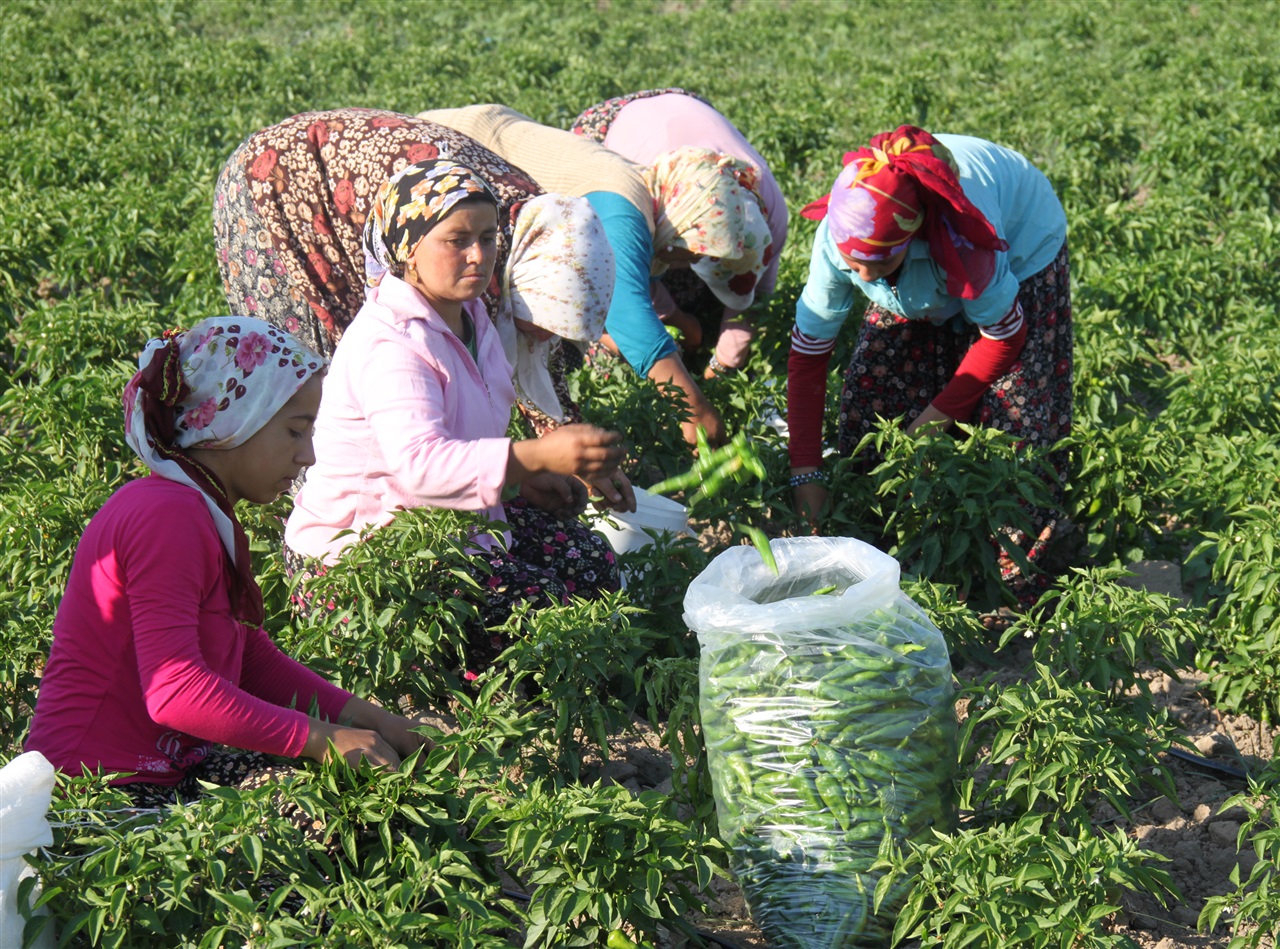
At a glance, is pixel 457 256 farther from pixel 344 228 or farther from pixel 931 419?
pixel 931 419

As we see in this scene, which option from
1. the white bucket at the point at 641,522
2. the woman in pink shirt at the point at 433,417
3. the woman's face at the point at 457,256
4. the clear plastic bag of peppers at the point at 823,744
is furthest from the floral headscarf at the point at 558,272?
the clear plastic bag of peppers at the point at 823,744

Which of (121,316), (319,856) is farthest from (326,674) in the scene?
(121,316)

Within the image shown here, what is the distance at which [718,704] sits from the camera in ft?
7.70

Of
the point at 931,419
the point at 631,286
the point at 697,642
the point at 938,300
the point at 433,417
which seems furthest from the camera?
the point at 631,286

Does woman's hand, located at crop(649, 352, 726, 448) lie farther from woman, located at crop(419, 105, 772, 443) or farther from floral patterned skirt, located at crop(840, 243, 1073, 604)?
floral patterned skirt, located at crop(840, 243, 1073, 604)

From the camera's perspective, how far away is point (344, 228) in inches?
143

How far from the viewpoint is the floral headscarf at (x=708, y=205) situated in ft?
13.0

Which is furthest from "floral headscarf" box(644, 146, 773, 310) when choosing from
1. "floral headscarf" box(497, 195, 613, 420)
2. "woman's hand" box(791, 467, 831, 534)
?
"woman's hand" box(791, 467, 831, 534)

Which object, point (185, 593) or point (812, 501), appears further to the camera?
point (812, 501)

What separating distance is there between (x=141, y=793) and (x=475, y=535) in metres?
0.94

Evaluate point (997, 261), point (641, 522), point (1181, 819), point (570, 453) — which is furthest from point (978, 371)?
point (570, 453)

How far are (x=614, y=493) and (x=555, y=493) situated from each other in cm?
20

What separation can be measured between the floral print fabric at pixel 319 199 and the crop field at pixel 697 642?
2.03ft

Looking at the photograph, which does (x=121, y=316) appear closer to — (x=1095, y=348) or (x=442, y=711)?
(x=442, y=711)
